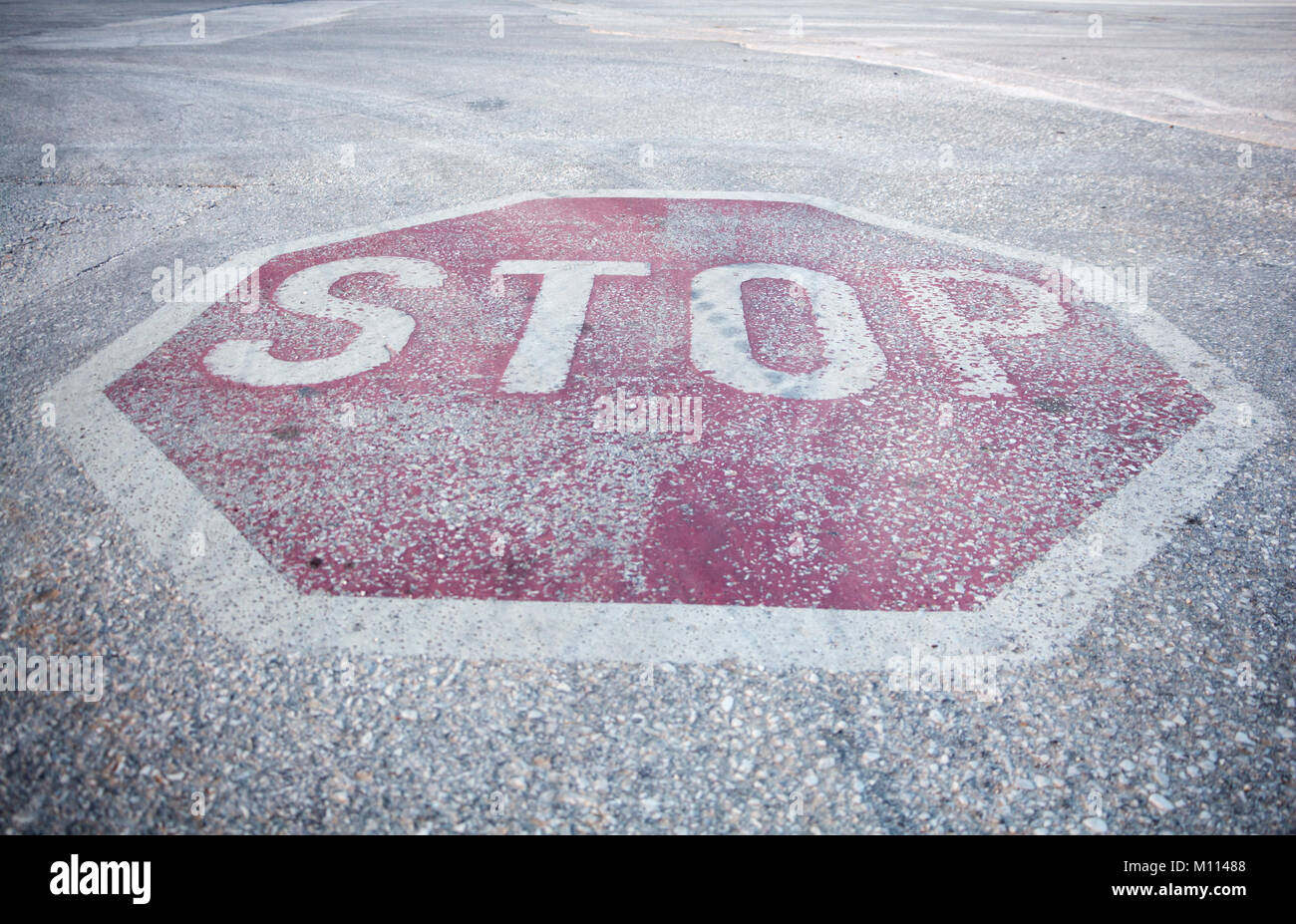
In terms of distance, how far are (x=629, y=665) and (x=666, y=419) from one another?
4.81 feet

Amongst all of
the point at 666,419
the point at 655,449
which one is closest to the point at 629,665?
the point at 655,449

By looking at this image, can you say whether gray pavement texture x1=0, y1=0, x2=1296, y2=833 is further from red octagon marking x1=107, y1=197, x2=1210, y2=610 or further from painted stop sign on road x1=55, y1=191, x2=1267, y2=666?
red octagon marking x1=107, y1=197, x2=1210, y2=610

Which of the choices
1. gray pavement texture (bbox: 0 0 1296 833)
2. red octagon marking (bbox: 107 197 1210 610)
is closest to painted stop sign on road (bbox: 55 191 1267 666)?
red octagon marking (bbox: 107 197 1210 610)

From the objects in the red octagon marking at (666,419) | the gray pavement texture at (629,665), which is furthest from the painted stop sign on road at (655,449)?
the gray pavement texture at (629,665)

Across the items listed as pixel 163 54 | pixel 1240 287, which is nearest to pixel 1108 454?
pixel 1240 287

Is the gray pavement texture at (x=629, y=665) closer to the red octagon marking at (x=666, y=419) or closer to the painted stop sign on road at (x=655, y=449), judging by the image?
the painted stop sign on road at (x=655, y=449)

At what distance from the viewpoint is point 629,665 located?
2543 millimetres

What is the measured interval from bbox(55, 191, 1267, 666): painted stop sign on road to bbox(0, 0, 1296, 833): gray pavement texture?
0.19m

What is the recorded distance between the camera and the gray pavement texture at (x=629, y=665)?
2180 mm

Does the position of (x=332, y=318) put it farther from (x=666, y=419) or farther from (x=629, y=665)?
(x=629, y=665)

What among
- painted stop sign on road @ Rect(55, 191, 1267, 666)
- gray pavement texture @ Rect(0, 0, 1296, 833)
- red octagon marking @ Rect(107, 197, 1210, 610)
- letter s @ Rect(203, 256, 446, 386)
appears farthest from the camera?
letter s @ Rect(203, 256, 446, 386)

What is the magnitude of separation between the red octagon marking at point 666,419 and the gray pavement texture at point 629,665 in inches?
16.2

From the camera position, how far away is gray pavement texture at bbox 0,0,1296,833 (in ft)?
7.15

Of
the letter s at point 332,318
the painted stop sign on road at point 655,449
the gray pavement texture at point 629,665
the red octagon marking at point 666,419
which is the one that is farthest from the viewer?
the letter s at point 332,318
